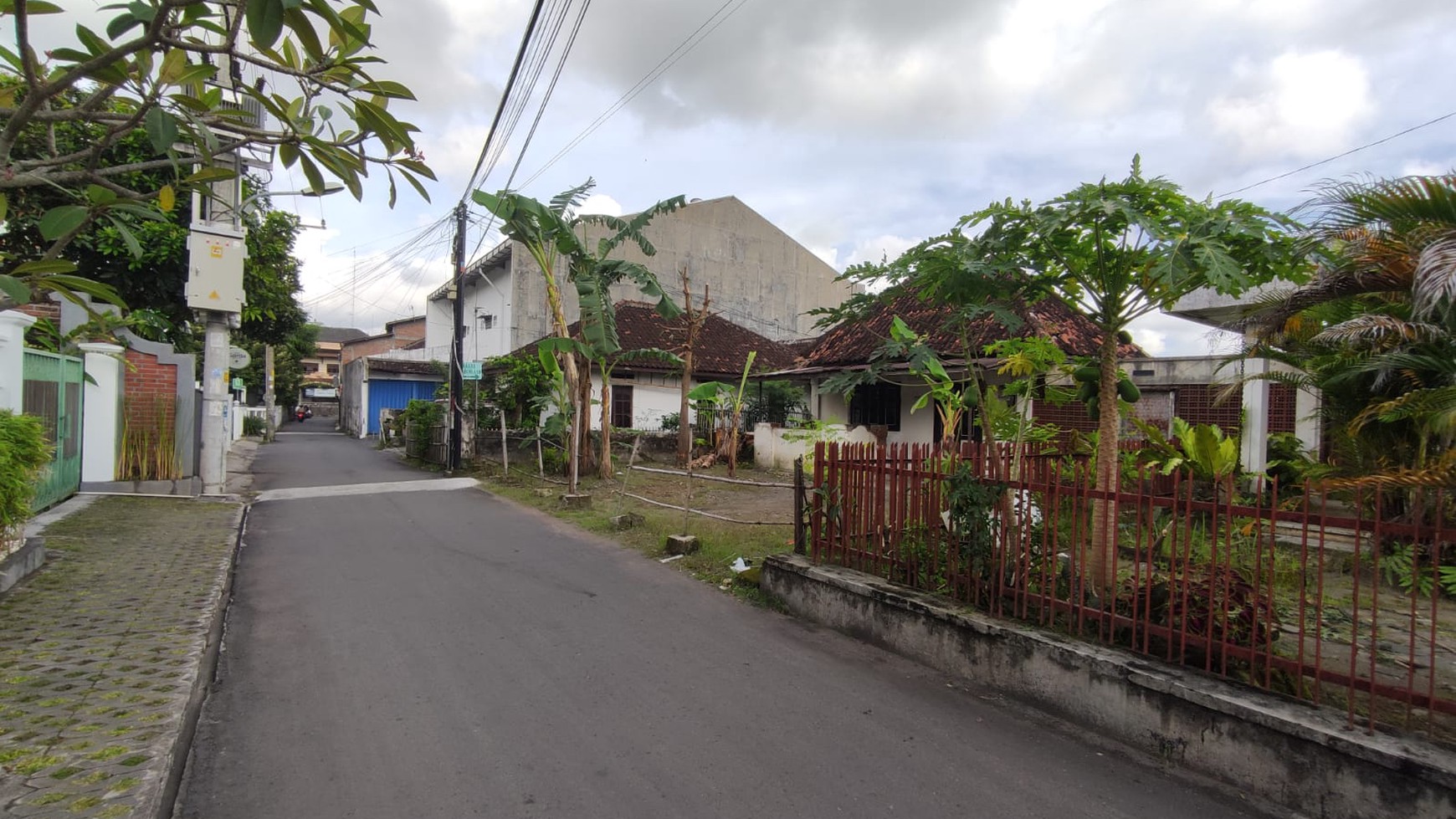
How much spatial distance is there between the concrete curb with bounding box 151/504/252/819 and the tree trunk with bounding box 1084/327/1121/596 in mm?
4680

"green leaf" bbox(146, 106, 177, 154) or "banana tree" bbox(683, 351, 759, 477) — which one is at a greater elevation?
"green leaf" bbox(146, 106, 177, 154)

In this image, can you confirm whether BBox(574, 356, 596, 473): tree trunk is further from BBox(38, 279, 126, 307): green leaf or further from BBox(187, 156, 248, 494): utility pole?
BBox(38, 279, 126, 307): green leaf

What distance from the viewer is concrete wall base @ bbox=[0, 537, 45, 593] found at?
5805 millimetres

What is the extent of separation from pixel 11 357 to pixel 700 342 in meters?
17.7

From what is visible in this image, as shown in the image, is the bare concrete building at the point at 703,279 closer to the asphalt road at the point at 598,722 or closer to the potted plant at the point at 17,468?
the potted plant at the point at 17,468

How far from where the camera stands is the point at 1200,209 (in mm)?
4012

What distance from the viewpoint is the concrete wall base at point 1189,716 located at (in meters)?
2.94

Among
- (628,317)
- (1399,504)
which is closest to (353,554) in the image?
(1399,504)

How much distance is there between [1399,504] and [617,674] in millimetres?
7559

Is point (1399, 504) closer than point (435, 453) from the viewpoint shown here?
Yes

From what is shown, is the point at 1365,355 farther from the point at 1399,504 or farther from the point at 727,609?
the point at 727,609

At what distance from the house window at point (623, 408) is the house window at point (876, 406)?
307 inches

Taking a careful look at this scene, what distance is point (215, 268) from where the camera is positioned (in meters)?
11.6

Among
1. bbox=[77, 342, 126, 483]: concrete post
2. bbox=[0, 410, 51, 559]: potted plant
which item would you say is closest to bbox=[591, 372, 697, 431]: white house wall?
bbox=[77, 342, 126, 483]: concrete post
